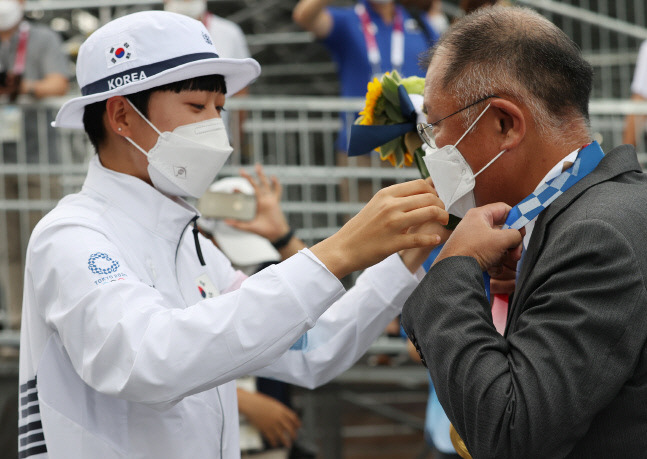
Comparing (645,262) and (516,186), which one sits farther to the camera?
(516,186)

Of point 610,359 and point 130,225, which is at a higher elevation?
point 130,225

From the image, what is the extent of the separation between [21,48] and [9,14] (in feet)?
0.87

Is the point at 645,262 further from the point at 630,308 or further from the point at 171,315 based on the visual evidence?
the point at 171,315

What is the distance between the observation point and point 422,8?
7.78 metres

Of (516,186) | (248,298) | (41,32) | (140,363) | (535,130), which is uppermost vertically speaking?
(41,32)

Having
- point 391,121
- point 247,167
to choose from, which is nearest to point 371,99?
point 391,121

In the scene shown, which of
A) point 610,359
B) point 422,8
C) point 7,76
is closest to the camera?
point 610,359

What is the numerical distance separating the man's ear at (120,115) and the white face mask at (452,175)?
965 millimetres

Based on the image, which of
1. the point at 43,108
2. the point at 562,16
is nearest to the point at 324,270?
the point at 43,108

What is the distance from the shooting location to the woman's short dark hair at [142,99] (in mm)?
2777

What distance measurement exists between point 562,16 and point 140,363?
8.65m

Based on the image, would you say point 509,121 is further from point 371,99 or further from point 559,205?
point 371,99

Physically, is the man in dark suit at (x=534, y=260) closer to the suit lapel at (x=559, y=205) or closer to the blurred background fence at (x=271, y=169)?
the suit lapel at (x=559, y=205)

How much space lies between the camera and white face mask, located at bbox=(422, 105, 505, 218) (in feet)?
7.89
